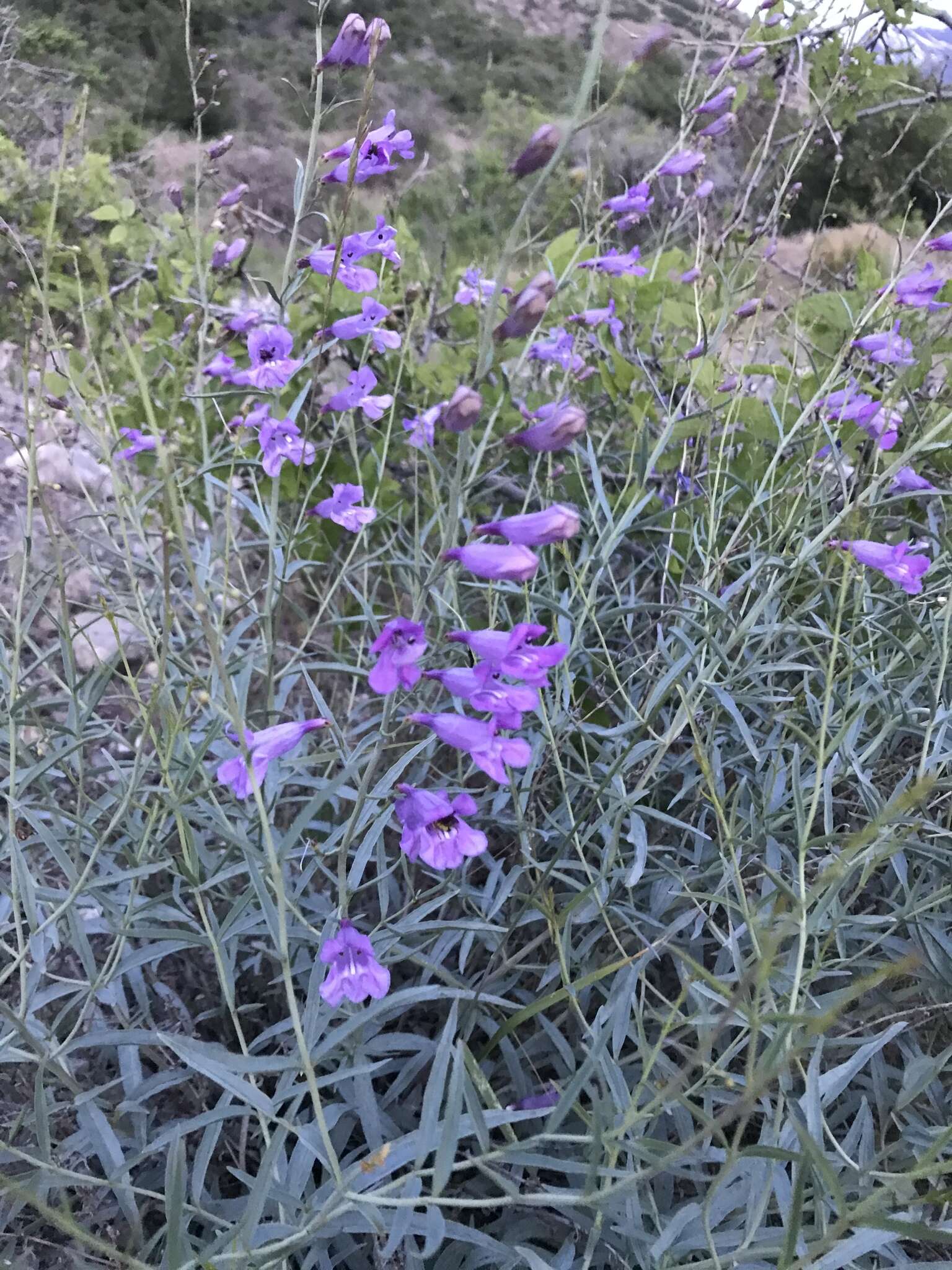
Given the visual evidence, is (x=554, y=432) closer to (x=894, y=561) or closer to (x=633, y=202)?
(x=894, y=561)

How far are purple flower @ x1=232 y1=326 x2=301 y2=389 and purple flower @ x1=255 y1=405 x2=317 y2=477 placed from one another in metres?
0.06

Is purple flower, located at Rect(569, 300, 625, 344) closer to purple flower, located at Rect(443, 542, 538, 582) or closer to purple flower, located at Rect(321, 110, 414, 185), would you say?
purple flower, located at Rect(321, 110, 414, 185)

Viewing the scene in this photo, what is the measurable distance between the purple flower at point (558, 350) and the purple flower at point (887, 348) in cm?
68

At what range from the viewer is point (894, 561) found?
61.6 inches

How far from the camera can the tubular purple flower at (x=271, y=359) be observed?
1685 mm

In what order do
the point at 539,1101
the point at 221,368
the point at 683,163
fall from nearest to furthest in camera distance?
the point at 539,1101, the point at 683,163, the point at 221,368

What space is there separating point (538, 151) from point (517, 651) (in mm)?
529

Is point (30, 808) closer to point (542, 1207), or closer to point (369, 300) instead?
point (542, 1207)

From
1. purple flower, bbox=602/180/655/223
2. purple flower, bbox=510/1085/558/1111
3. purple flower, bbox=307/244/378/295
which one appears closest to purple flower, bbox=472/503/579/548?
purple flower, bbox=510/1085/558/1111

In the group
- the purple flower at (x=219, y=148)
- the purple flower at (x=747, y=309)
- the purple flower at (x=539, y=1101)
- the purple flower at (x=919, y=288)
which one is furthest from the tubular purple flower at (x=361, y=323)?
the purple flower at (x=539, y=1101)

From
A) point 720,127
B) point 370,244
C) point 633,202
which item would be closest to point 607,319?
point 633,202

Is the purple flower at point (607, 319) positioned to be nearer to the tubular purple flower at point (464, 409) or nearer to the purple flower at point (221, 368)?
the purple flower at point (221, 368)

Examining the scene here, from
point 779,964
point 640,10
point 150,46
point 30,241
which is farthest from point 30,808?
point 150,46

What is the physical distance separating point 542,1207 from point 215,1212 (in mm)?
453
